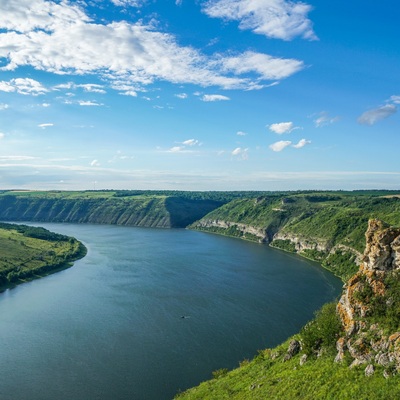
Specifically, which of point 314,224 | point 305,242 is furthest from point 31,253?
point 314,224

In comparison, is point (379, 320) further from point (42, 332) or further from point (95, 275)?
point (95, 275)

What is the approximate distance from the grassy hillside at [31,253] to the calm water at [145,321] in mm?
5136

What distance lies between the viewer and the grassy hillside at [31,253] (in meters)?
93.4

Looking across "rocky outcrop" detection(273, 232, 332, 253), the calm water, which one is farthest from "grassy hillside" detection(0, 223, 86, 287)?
"rocky outcrop" detection(273, 232, 332, 253)

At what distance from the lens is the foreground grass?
82.0 feet

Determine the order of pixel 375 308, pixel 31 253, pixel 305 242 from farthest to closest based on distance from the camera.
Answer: pixel 305 242, pixel 31 253, pixel 375 308

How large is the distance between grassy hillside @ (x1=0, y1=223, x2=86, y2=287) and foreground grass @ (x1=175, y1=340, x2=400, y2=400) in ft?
221

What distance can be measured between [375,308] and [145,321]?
136ft

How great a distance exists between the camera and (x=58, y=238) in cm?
14250

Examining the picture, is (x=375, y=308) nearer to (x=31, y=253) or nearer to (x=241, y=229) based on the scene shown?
(x=31, y=253)

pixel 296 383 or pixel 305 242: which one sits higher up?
pixel 296 383

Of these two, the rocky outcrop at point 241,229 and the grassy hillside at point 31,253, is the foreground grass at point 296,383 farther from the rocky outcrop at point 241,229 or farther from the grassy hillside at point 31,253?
the rocky outcrop at point 241,229

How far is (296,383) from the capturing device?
2995cm

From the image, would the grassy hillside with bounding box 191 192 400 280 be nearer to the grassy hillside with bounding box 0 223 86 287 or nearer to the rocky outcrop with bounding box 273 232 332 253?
the rocky outcrop with bounding box 273 232 332 253
